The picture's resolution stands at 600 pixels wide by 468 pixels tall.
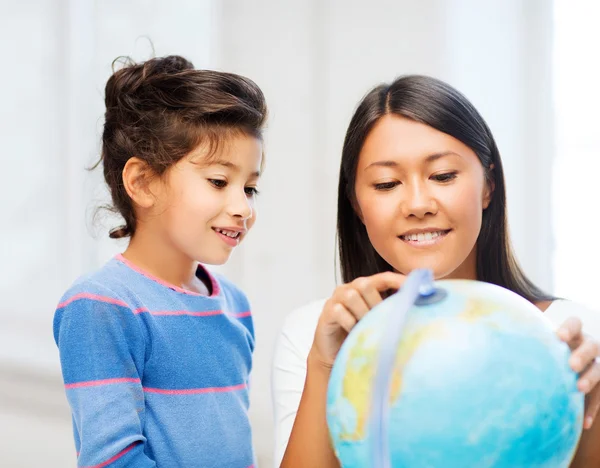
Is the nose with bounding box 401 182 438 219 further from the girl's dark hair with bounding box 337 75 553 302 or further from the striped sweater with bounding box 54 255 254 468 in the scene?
the striped sweater with bounding box 54 255 254 468

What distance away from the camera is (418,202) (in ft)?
4.28

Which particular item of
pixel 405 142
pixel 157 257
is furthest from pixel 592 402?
pixel 157 257

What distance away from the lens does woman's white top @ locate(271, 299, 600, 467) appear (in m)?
1.44

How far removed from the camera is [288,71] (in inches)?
108

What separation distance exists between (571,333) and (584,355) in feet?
0.09

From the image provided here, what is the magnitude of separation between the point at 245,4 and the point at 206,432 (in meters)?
1.83

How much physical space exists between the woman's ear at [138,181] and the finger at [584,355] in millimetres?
858

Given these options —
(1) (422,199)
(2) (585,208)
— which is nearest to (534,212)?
(2) (585,208)

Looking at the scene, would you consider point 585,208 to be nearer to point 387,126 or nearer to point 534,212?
point 534,212

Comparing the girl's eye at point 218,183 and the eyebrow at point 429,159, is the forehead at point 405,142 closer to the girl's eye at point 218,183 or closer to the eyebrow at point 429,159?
the eyebrow at point 429,159

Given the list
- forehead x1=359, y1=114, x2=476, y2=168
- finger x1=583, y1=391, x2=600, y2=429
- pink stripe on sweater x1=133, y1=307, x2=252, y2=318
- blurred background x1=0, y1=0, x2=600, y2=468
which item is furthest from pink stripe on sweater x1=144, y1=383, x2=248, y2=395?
blurred background x1=0, y1=0, x2=600, y2=468

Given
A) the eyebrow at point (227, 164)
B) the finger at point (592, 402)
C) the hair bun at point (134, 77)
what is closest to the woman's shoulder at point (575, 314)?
the finger at point (592, 402)

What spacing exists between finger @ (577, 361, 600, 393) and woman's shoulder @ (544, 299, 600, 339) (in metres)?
0.61

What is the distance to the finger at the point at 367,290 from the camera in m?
1.00
